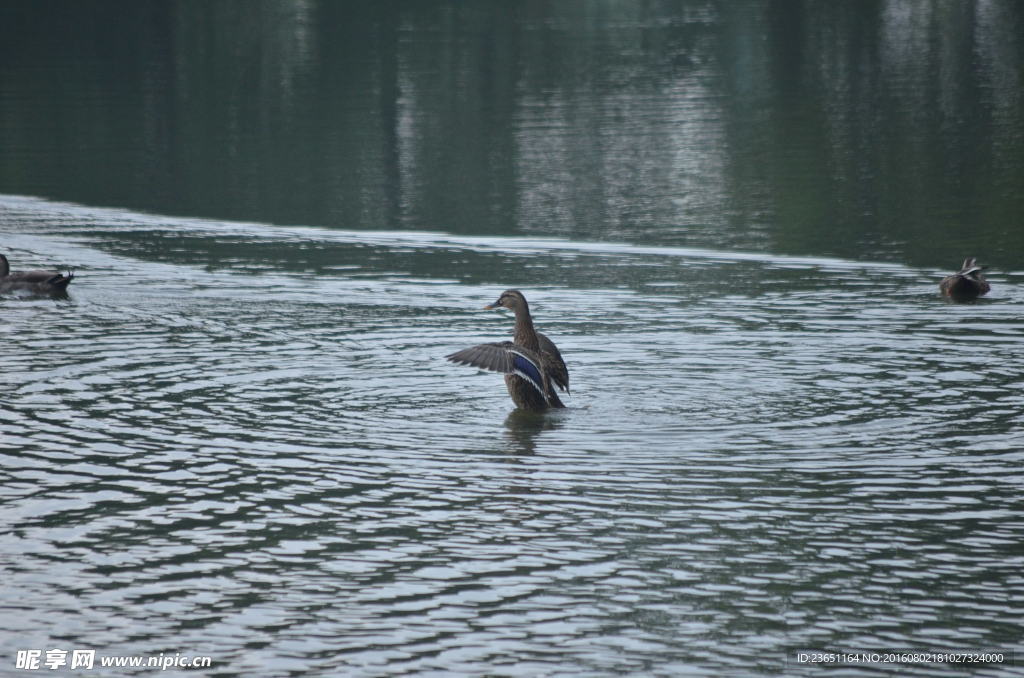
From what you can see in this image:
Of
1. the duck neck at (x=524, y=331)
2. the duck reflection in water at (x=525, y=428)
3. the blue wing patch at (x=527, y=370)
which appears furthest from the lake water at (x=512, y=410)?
the duck neck at (x=524, y=331)

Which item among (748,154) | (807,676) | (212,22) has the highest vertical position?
(212,22)

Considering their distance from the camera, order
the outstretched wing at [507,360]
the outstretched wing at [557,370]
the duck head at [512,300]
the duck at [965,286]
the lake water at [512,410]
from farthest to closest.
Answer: the duck at [965,286] < the duck head at [512,300] < the outstretched wing at [557,370] < the outstretched wing at [507,360] < the lake water at [512,410]

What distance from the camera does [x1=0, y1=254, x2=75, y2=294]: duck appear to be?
25516 mm

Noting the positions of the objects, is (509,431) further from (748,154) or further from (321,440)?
(748,154)

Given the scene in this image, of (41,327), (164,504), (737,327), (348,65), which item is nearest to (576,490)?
(164,504)

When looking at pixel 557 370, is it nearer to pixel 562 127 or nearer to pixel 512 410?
pixel 512 410

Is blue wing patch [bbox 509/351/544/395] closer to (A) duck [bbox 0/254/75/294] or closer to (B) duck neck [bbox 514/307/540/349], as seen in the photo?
(B) duck neck [bbox 514/307/540/349]

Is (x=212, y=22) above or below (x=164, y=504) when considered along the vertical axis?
above

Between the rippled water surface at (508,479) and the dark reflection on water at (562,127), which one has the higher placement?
the dark reflection on water at (562,127)

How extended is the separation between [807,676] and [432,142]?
140 feet

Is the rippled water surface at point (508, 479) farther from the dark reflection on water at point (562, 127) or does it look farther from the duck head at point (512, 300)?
the dark reflection on water at point (562, 127)

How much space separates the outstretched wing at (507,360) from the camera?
1736 centimetres

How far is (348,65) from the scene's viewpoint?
3236 inches

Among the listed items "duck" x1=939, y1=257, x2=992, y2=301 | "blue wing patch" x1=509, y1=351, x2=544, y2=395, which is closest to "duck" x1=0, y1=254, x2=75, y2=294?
"blue wing patch" x1=509, y1=351, x2=544, y2=395
